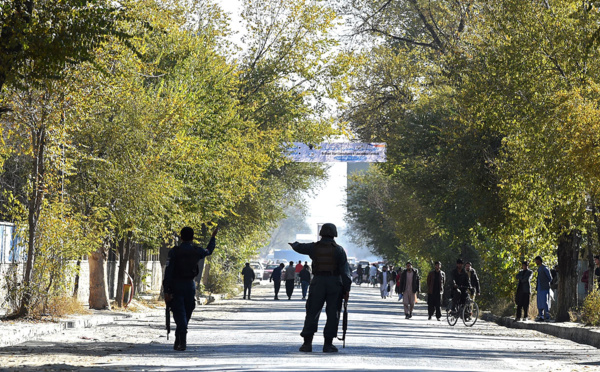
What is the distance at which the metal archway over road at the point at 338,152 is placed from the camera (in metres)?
46.6

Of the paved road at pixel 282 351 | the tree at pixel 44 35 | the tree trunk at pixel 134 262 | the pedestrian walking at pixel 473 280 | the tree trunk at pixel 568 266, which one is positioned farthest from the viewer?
the tree trunk at pixel 134 262

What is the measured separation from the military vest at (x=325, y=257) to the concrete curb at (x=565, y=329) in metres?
8.26

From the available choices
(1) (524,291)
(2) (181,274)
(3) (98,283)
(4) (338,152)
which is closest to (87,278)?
(3) (98,283)

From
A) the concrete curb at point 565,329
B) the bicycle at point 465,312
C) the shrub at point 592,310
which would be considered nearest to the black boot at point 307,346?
the concrete curb at point 565,329

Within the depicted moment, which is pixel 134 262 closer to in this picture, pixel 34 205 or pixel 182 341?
pixel 34 205

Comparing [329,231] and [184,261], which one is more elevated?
[329,231]

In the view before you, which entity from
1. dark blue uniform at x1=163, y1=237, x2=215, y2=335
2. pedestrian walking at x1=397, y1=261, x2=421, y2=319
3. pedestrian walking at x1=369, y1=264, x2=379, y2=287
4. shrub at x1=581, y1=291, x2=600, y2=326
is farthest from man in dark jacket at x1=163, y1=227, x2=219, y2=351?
pedestrian walking at x1=369, y1=264, x2=379, y2=287

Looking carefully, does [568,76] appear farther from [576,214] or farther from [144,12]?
[144,12]

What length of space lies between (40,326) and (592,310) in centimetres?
1290

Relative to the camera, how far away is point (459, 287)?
1137 inches

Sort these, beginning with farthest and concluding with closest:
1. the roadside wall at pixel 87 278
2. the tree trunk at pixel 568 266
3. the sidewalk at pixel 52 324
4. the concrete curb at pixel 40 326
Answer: the tree trunk at pixel 568 266 < the roadside wall at pixel 87 278 < the sidewalk at pixel 52 324 < the concrete curb at pixel 40 326

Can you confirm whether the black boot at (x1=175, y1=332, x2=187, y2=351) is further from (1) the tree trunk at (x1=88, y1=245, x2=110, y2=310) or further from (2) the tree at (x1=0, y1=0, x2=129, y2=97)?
(1) the tree trunk at (x1=88, y1=245, x2=110, y2=310)

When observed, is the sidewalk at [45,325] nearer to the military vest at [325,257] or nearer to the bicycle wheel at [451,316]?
the military vest at [325,257]

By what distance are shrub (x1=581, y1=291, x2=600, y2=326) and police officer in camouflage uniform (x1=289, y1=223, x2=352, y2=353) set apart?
1142 centimetres
